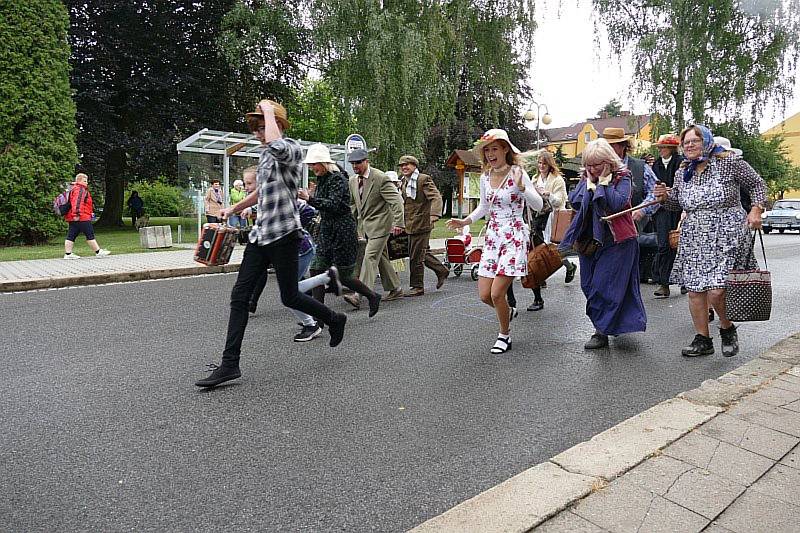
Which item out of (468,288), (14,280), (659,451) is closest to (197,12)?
(14,280)

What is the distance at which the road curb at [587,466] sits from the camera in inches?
102

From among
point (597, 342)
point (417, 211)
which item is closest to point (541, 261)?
point (597, 342)

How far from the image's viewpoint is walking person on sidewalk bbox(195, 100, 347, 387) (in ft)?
15.1

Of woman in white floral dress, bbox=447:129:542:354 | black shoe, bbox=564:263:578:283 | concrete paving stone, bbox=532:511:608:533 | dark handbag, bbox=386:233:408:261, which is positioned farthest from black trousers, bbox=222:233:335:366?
black shoe, bbox=564:263:578:283

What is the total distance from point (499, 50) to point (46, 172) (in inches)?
585

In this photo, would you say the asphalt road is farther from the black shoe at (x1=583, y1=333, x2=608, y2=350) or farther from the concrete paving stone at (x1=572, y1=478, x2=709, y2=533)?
the concrete paving stone at (x1=572, y1=478, x2=709, y2=533)

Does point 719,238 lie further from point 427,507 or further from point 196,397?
point 196,397

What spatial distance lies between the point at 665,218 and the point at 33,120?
604 inches

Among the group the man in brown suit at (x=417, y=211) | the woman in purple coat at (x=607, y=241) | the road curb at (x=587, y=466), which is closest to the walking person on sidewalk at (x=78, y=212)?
the man in brown suit at (x=417, y=211)

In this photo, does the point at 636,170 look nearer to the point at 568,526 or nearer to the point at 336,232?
the point at 336,232

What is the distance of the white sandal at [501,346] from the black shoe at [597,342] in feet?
2.28

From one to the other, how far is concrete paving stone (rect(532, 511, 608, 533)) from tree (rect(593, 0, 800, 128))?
91.4ft

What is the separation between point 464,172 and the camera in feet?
95.1

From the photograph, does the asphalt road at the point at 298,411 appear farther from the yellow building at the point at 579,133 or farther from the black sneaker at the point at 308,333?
the yellow building at the point at 579,133
